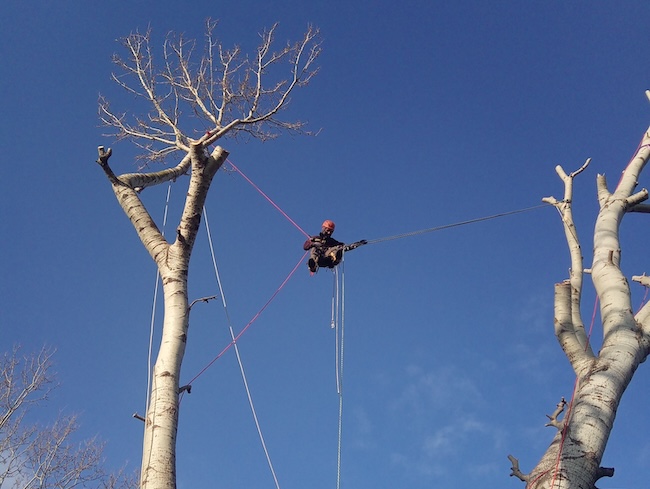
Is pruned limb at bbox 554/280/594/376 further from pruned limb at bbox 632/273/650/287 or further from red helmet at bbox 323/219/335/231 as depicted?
red helmet at bbox 323/219/335/231

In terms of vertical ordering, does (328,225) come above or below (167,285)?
above

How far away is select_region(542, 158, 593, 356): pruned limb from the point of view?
17.3 ft

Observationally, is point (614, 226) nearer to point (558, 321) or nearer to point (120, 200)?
point (558, 321)

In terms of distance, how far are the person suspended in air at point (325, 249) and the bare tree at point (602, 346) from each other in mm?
2592

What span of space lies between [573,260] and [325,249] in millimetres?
3011

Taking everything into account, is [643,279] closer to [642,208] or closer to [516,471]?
[642,208]

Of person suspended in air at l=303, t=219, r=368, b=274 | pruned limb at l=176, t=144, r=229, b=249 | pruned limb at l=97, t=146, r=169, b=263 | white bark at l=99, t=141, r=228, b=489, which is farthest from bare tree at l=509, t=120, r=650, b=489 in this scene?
pruned limb at l=97, t=146, r=169, b=263

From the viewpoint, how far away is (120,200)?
6023 mm

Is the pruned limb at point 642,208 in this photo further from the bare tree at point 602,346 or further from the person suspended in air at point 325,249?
the person suspended in air at point 325,249

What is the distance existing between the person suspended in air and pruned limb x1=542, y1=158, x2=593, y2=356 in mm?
2364

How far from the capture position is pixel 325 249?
26.5 feet

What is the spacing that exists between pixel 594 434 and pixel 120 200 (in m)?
4.19

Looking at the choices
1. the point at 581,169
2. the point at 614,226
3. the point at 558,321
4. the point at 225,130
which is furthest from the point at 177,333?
the point at 581,169

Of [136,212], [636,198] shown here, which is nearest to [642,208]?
[636,198]
